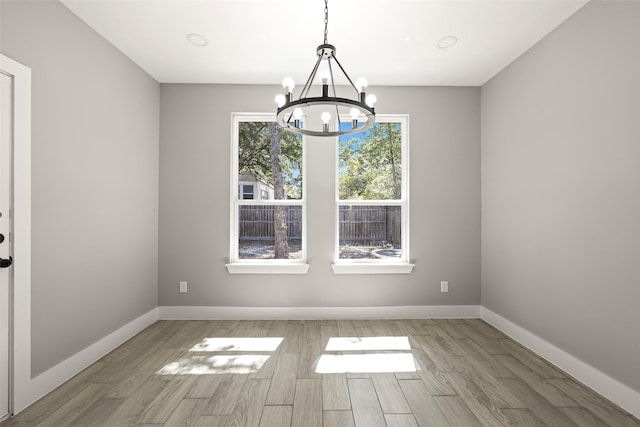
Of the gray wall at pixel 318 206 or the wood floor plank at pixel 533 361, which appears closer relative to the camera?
the wood floor plank at pixel 533 361

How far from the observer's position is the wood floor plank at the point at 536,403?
1932 millimetres

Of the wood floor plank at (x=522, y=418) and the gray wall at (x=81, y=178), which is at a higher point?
the gray wall at (x=81, y=178)

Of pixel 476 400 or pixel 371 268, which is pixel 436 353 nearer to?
pixel 476 400

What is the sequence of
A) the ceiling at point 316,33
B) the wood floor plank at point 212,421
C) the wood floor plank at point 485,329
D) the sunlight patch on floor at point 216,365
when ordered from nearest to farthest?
the wood floor plank at point 212,421, the ceiling at point 316,33, the sunlight patch on floor at point 216,365, the wood floor plank at point 485,329

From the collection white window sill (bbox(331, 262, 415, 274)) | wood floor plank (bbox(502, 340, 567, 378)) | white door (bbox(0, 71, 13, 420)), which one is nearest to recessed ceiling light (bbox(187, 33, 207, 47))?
white door (bbox(0, 71, 13, 420))

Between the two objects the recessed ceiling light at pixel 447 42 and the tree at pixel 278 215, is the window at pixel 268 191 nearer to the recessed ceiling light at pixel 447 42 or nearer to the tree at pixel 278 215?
the tree at pixel 278 215

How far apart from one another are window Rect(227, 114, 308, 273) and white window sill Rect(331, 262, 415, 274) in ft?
1.60

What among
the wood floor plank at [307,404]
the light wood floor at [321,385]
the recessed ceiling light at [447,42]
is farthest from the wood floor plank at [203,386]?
the recessed ceiling light at [447,42]

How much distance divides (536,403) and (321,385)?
1.44 metres

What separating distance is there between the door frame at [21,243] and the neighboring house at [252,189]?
2.02 meters

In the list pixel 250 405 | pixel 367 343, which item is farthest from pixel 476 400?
pixel 250 405

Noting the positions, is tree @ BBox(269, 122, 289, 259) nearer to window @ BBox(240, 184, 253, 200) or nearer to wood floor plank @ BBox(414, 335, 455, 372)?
window @ BBox(240, 184, 253, 200)

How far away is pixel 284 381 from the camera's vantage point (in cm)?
238

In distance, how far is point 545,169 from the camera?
9.18 ft
